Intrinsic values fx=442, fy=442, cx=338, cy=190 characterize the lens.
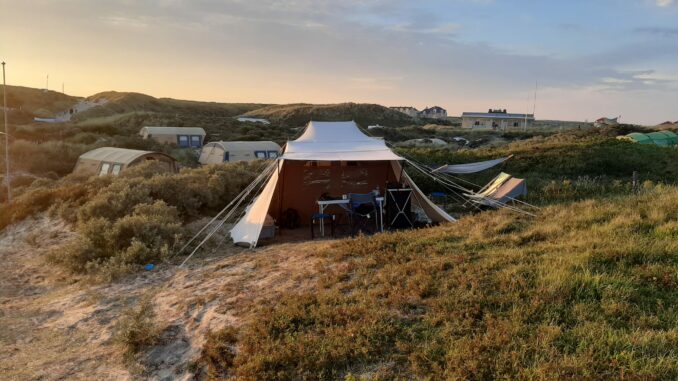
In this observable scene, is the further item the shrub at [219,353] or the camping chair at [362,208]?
the camping chair at [362,208]

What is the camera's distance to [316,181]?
10.1m

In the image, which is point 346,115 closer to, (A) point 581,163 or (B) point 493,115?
(B) point 493,115

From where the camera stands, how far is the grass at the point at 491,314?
310cm

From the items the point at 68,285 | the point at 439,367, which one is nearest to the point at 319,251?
the point at 439,367

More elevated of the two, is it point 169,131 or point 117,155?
point 169,131

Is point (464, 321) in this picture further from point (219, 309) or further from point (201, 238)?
point (201, 238)

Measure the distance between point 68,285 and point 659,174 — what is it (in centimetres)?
1755

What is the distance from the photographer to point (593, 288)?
3.99 m

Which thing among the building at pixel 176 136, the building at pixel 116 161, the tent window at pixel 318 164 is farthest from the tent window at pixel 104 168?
the building at pixel 176 136

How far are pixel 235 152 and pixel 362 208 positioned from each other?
56.1 ft

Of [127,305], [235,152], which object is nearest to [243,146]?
[235,152]

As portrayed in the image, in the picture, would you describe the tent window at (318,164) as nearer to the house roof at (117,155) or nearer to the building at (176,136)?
the house roof at (117,155)

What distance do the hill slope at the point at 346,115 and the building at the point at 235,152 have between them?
1875 inches

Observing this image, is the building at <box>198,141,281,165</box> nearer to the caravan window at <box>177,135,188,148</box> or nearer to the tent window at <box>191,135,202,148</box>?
the caravan window at <box>177,135,188,148</box>
